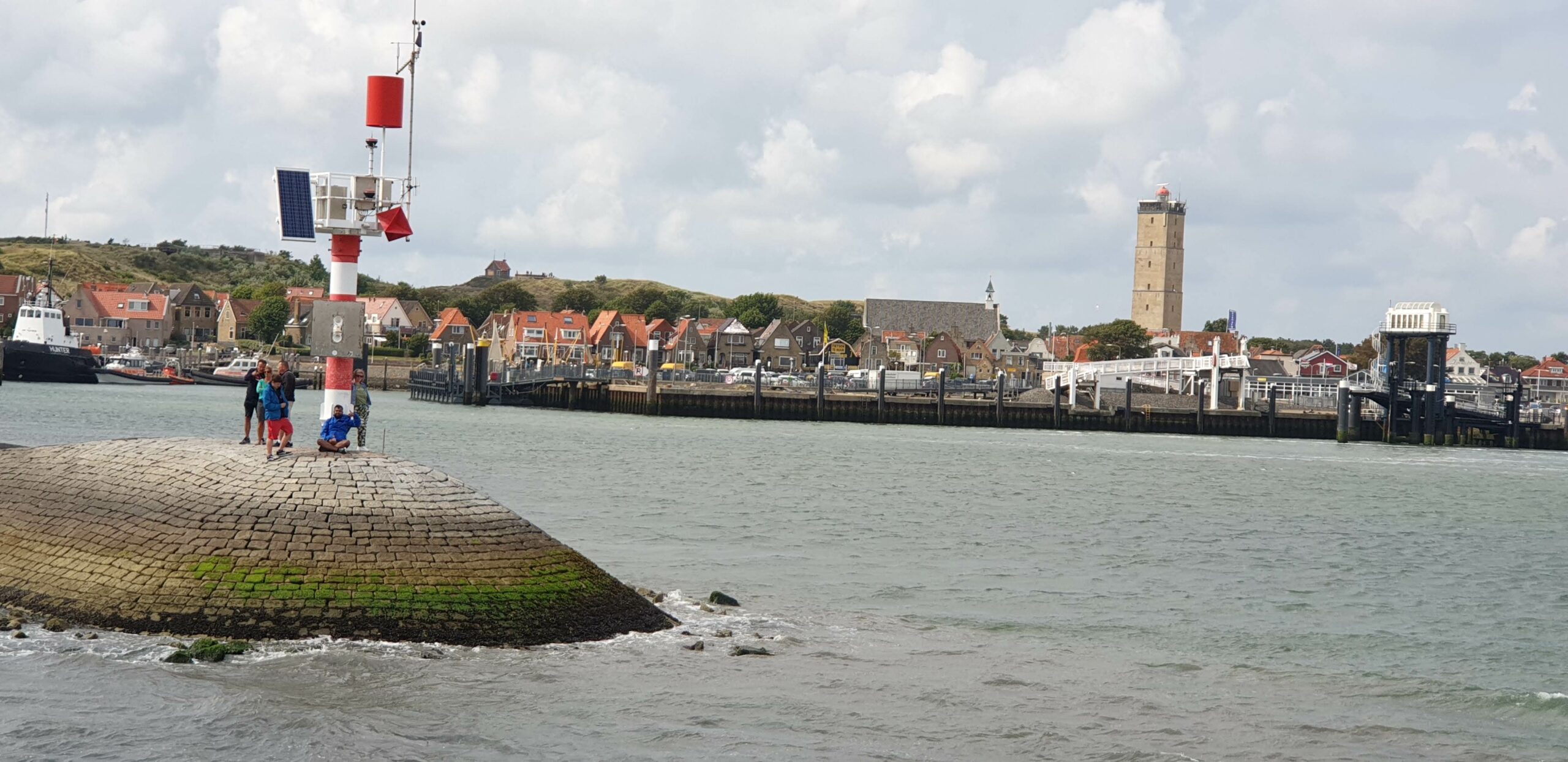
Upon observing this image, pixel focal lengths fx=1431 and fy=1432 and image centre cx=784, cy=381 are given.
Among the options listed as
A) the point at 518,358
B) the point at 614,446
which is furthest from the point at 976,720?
the point at 518,358

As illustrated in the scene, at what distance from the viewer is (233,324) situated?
15862 centimetres

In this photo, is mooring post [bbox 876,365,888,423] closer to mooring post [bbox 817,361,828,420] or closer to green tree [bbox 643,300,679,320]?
mooring post [bbox 817,361,828,420]

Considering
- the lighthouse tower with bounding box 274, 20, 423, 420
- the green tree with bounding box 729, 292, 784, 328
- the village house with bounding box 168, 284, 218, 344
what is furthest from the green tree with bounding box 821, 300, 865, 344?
the lighthouse tower with bounding box 274, 20, 423, 420

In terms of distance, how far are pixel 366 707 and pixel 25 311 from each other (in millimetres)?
99326

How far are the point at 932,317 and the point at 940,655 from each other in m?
147

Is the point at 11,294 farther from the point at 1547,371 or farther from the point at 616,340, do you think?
the point at 1547,371

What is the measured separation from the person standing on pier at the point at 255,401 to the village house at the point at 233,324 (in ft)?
478

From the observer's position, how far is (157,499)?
50.0 feet

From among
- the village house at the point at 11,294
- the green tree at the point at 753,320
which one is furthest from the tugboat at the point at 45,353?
the green tree at the point at 753,320

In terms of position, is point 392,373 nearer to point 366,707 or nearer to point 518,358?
point 518,358

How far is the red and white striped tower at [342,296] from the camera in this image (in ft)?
58.1

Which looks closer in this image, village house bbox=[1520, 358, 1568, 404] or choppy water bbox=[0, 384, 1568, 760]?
choppy water bbox=[0, 384, 1568, 760]

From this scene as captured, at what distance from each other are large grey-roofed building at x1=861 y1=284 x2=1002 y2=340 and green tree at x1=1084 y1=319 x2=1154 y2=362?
39.2ft

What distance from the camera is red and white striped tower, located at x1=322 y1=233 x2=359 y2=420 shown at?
17.7m
